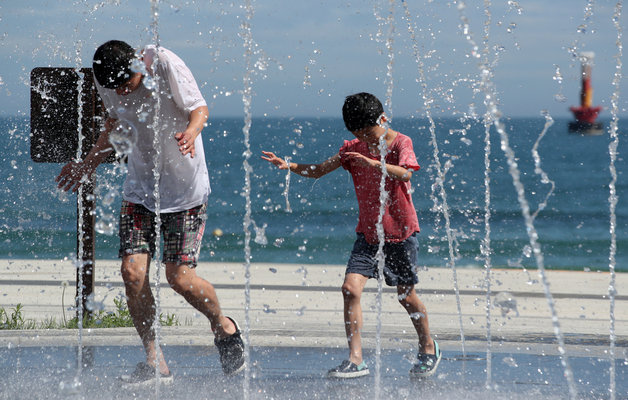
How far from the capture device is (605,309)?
578cm

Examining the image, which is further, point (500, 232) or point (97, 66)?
point (500, 232)

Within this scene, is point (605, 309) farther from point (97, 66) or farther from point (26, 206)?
point (26, 206)

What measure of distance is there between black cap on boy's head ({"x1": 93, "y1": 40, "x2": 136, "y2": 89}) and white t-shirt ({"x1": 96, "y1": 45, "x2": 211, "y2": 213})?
103mm

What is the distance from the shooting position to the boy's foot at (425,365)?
3729 millimetres

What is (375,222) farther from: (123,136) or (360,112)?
(123,136)

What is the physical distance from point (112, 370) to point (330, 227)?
18313 mm

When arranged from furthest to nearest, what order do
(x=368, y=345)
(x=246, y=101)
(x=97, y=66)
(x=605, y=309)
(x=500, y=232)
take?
(x=500, y=232) < (x=605, y=309) < (x=368, y=345) < (x=246, y=101) < (x=97, y=66)

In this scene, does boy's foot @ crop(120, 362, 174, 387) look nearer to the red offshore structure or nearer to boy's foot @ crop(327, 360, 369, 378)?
boy's foot @ crop(327, 360, 369, 378)

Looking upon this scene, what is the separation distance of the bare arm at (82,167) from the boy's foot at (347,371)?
4.55ft

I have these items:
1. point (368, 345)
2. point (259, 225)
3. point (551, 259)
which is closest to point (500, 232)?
point (551, 259)

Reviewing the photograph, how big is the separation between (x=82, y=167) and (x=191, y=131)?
0.66 m

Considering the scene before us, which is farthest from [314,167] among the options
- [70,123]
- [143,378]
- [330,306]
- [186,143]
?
[330,306]

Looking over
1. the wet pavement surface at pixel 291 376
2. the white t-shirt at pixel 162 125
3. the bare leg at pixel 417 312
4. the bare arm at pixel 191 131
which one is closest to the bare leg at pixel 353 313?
the wet pavement surface at pixel 291 376

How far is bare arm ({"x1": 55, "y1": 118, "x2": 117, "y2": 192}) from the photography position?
11.8ft
